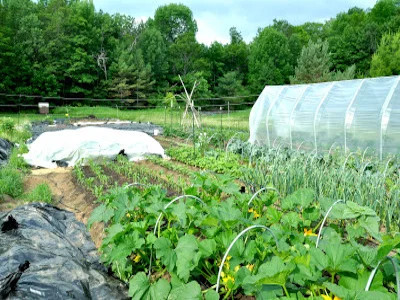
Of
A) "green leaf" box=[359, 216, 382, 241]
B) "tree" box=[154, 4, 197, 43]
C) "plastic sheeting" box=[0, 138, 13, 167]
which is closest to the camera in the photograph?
"green leaf" box=[359, 216, 382, 241]

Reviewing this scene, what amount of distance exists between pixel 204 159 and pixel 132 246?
465 cm

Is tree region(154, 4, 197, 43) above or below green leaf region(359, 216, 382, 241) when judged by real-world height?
above

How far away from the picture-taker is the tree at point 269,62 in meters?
35.5

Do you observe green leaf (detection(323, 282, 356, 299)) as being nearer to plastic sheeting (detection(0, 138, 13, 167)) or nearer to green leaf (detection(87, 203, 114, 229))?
green leaf (detection(87, 203, 114, 229))

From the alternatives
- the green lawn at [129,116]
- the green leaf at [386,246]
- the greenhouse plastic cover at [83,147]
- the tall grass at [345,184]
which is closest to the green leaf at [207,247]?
the green leaf at [386,246]

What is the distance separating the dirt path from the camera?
4661mm

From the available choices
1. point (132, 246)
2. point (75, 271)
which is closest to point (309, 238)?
point (132, 246)

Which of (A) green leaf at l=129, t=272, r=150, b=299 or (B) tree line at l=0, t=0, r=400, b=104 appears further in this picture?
(B) tree line at l=0, t=0, r=400, b=104

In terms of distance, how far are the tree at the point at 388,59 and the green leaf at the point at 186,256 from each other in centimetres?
2410

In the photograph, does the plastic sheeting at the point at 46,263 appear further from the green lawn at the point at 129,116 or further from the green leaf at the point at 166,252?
the green lawn at the point at 129,116

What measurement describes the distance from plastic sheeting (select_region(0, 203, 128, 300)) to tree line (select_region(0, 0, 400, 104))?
65.8ft

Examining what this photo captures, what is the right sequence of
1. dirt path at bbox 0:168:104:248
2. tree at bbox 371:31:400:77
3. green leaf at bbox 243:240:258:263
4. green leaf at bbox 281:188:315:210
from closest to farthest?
1. green leaf at bbox 243:240:258:263
2. green leaf at bbox 281:188:315:210
3. dirt path at bbox 0:168:104:248
4. tree at bbox 371:31:400:77

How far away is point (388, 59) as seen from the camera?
2352cm

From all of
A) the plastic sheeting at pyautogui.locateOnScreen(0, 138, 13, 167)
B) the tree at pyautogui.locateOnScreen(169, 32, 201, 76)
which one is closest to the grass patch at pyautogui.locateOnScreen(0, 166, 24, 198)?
the plastic sheeting at pyautogui.locateOnScreen(0, 138, 13, 167)
